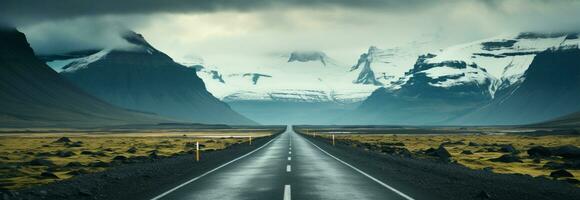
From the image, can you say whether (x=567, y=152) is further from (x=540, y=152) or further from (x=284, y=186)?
(x=284, y=186)

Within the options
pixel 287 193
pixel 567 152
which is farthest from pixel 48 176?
pixel 567 152

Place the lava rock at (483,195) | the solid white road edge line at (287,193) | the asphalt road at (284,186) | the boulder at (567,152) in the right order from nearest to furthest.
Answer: the solid white road edge line at (287,193) → the asphalt road at (284,186) → the lava rock at (483,195) → the boulder at (567,152)

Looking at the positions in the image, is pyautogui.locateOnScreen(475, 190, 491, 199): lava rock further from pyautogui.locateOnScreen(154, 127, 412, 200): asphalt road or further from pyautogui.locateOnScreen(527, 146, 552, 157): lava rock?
pyautogui.locateOnScreen(527, 146, 552, 157): lava rock

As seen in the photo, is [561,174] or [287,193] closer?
[287,193]

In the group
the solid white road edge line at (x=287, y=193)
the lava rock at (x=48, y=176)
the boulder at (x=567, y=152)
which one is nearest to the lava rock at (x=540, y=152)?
the boulder at (x=567, y=152)

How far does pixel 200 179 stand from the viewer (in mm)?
27312

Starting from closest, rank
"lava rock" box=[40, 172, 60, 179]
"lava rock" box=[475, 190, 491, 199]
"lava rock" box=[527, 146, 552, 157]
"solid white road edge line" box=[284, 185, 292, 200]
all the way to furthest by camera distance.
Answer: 1. "solid white road edge line" box=[284, 185, 292, 200]
2. "lava rock" box=[475, 190, 491, 199]
3. "lava rock" box=[40, 172, 60, 179]
4. "lava rock" box=[527, 146, 552, 157]

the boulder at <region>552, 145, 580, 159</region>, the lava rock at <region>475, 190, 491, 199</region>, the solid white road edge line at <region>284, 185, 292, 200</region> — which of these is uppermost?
the boulder at <region>552, 145, 580, 159</region>

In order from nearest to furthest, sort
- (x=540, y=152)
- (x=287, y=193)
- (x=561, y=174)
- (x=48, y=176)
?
(x=287, y=193), (x=48, y=176), (x=561, y=174), (x=540, y=152)

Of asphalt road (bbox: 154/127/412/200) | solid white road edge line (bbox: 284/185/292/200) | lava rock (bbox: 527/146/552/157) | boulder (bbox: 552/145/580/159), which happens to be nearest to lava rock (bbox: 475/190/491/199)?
asphalt road (bbox: 154/127/412/200)

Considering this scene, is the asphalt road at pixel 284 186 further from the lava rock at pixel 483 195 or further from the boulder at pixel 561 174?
the boulder at pixel 561 174

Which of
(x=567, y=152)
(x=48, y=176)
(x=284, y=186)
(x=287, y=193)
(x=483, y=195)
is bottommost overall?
(x=483, y=195)

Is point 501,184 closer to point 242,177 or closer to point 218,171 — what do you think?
point 242,177

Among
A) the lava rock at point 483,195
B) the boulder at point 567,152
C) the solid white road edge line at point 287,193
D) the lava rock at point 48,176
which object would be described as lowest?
the lava rock at point 483,195
